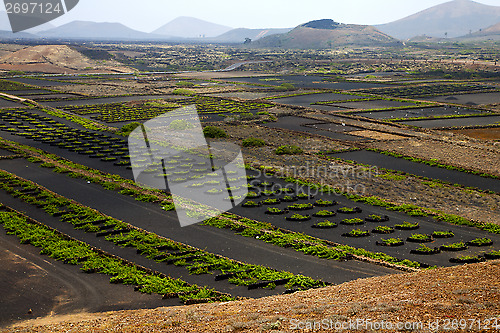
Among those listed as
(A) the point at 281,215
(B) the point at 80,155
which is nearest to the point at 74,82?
(B) the point at 80,155

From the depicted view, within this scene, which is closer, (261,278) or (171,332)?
(171,332)

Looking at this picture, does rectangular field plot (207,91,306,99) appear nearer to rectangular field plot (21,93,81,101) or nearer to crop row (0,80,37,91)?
rectangular field plot (21,93,81,101)

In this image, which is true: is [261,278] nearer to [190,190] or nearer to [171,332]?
[171,332]

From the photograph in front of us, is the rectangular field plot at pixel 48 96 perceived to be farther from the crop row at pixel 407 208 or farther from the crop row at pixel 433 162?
the crop row at pixel 407 208

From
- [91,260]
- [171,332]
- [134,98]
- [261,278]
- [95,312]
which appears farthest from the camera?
[134,98]

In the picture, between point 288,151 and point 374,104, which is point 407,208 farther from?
point 374,104
